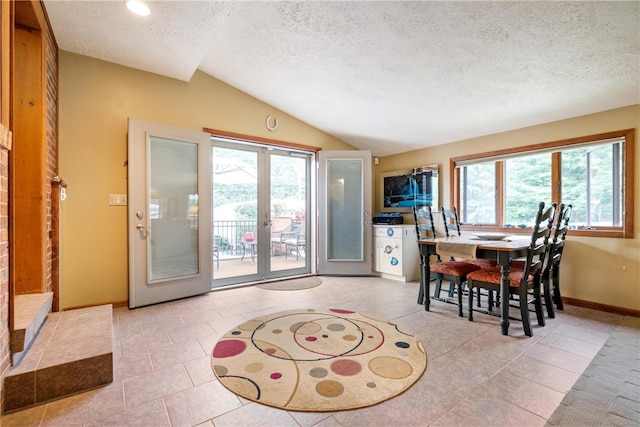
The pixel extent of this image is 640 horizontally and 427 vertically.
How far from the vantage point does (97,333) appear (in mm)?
2029

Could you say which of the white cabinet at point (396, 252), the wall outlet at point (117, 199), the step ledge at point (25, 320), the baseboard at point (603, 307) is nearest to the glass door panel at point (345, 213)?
the white cabinet at point (396, 252)

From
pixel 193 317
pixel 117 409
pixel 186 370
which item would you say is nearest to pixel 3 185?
pixel 117 409

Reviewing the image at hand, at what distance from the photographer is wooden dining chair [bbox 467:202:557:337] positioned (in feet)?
7.83

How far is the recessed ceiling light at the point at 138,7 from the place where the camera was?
2.25 m

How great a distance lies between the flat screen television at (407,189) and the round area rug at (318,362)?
248 centimetres

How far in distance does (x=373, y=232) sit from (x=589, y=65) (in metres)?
3.10

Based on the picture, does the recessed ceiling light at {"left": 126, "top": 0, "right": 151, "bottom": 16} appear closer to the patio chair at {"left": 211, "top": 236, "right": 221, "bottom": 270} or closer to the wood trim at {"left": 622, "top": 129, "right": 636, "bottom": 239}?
the patio chair at {"left": 211, "top": 236, "right": 221, "bottom": 270}

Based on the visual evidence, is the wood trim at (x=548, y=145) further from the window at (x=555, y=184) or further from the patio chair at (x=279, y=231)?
the patio chair at (x=279, y=231)

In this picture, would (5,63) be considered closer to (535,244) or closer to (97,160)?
(97,160)

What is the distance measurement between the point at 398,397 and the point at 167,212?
9.90 ft

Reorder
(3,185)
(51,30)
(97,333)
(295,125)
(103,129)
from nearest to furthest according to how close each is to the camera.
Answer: (3,185) → (97,333) → (51,30) → (103,129) → (295,125)

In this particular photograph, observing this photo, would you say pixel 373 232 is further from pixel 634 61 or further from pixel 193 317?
pixel 634 61

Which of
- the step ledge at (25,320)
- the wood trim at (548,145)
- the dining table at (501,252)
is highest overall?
the wood trim at (548,145)

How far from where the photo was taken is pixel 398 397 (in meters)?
1.61
